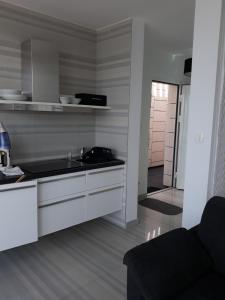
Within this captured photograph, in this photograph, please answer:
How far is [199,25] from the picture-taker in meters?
2.21

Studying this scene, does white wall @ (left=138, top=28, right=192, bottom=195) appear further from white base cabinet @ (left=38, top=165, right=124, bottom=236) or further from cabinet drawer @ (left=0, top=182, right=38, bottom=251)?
cabinet drawer @ (left=0, top=182, right=38, bottom=251)

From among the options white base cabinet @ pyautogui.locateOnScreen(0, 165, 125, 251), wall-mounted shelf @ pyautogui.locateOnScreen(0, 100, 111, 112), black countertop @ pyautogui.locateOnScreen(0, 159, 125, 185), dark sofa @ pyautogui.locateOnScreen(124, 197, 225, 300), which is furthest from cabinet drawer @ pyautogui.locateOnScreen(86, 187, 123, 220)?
dark sofa @ pyautogui.locateOnScreen(124, 197, 225, 300)

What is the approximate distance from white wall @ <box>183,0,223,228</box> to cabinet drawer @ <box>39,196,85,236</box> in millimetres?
1195

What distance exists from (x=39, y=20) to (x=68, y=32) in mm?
404

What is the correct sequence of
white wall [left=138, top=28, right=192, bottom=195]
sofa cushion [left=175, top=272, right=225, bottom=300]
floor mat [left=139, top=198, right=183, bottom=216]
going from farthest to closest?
white wall [left=138, top=28, right=192, bottom=195] → floor mat [left=139, top=198, right=183, bottom=216] → sofa cushion [left=175, top=272, right=225, bottom=300]

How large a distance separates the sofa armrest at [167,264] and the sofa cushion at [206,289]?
36 mm

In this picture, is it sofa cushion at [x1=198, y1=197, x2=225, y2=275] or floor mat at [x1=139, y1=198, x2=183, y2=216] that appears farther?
floor mat at [x1=139, y1=198, x2=183, y2=216]

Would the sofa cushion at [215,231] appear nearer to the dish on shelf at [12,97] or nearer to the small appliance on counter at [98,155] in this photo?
the small appliance on counter at [98,155]

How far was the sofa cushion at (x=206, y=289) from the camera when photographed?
150cm

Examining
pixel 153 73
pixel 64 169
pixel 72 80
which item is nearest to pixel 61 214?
pixel 64 169

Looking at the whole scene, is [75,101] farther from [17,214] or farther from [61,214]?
[17,214]

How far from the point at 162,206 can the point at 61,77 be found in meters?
2.58

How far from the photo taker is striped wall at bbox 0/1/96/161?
279cm

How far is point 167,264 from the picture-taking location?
1.59 meters
